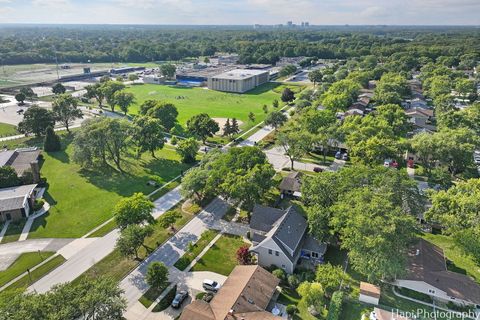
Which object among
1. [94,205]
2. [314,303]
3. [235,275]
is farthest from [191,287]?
[94,205]

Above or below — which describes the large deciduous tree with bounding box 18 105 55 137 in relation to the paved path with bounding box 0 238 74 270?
above

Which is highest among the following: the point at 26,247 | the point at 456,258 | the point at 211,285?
the point at 456,258

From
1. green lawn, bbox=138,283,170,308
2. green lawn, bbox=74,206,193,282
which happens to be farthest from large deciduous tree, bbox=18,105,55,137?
green lawn, bbox=138,283,170,308

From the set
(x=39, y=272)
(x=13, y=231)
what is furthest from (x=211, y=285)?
(x=13, y=231)

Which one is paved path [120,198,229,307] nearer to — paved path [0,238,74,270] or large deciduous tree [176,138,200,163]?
paved path [0,238,74,270]

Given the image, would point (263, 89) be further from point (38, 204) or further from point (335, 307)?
point (335, 307)

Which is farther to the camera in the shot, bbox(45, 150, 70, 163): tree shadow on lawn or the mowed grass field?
the mowed grass field
